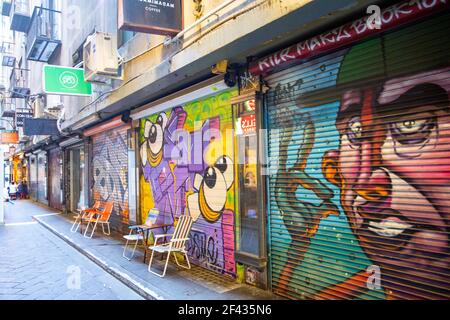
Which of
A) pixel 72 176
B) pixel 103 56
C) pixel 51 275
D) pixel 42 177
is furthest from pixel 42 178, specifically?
pixel 51 275

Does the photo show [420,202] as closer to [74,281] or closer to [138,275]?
[138,275]

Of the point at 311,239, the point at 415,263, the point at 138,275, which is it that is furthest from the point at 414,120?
the point at 138,275

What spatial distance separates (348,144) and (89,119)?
9543mm

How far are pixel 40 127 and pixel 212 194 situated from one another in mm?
11485

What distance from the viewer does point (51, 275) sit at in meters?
6.75

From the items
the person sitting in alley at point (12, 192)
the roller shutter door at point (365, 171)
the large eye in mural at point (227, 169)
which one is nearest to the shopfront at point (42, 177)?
the person sitting in alley at point (12, 192)

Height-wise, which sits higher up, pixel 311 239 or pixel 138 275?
pixel 311 239

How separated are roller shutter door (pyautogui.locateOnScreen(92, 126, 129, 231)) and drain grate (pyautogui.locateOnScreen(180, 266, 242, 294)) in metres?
4.61

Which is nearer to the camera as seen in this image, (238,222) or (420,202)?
(420,202)

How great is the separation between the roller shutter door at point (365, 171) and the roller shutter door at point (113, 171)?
664 centimetres

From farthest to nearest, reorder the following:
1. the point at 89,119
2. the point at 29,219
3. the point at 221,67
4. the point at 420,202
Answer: the point at 29,219 → the point at 89,119 → the point at 221,67 → the point at 420,202

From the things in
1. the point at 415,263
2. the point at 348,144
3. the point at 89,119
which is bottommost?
the point at 415,263

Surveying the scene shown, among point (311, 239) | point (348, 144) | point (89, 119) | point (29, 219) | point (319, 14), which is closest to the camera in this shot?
point (319, 14)

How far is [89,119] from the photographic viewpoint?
38.3 ft
